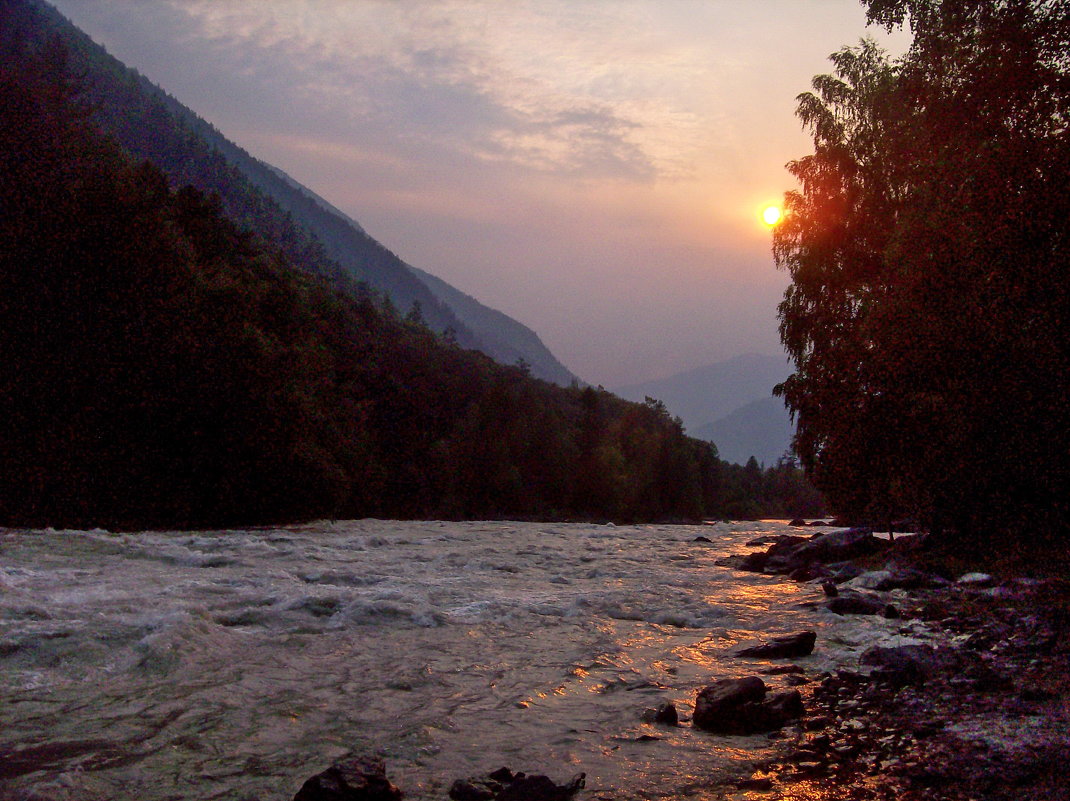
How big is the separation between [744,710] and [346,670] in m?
4.55

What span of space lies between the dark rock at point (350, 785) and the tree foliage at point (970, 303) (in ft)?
36.9

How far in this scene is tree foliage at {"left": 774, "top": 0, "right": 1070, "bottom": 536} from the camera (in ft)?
36.5

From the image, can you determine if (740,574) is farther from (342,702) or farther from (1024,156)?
(342,702)

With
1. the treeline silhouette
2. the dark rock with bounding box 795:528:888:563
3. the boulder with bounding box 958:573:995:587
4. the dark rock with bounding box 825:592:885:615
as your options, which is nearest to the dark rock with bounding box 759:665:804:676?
the dark rock with bounding box 825:592:885:615

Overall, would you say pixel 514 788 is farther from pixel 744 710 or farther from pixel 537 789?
pixel 744 710

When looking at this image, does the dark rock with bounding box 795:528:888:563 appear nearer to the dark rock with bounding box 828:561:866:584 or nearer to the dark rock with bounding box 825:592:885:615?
the dark rock with bounding box 828:561:866:584

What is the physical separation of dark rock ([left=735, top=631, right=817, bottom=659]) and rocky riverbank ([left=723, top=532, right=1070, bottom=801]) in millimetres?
955

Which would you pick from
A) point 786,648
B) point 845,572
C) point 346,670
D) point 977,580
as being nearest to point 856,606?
point 786,648

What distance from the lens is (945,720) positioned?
598 centimetres

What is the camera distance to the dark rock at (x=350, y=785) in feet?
14.6

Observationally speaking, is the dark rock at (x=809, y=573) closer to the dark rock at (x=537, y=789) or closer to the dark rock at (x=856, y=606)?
the dark rock at (x=856, y=606)

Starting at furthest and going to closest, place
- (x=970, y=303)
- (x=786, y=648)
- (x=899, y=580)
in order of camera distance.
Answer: (x=899, y=580) → (x=970, y=303) → (x=786, y=648)

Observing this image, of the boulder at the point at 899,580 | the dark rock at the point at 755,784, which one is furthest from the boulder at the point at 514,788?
the boulder at the point at 899,580

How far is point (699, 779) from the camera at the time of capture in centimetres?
520
